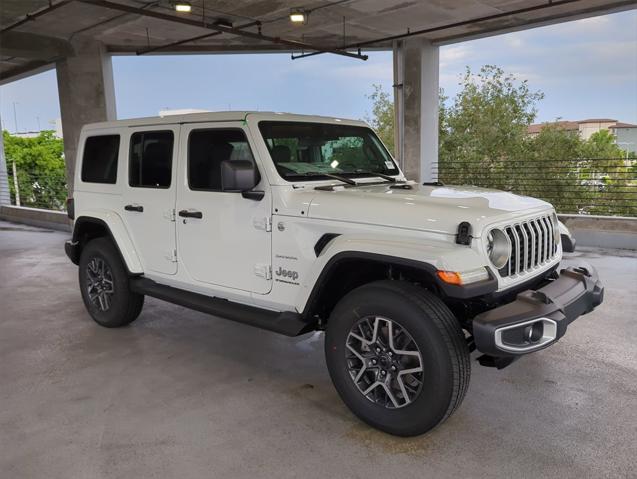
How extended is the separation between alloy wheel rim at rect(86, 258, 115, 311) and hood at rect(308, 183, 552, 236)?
2210 millimetres

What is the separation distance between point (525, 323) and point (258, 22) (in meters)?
7.21

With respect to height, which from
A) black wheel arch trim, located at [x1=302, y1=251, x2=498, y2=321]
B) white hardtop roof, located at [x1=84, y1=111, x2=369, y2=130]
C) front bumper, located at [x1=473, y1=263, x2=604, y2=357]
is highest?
white hardtop roof, located at [x1=84, y1=111, x2=369, y2=130]

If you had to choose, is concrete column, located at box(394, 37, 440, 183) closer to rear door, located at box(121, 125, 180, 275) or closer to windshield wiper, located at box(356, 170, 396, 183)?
windshield wiper, located at box(356, 170, 396, 183)

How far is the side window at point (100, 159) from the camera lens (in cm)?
420

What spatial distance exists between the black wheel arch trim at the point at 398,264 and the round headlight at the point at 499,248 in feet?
0.42

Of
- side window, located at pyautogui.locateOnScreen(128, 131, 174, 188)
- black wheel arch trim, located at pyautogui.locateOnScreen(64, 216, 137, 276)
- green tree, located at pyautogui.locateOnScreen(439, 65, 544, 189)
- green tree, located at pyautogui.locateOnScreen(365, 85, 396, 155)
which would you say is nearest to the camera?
side window, located at pyautogui.locateOnScreen(128, 131, 174, 188)

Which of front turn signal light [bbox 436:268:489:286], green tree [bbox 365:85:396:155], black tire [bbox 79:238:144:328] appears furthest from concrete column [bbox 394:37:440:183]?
green tree [bbox 365:85:396:155]

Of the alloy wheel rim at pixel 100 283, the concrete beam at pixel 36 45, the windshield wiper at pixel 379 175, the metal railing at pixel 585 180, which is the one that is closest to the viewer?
the windshield wiper at pixel 379 175

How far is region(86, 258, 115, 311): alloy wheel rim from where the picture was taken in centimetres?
431

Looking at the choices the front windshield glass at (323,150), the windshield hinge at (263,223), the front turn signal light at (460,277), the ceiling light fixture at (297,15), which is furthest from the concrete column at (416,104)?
the front turn signal light at (460,277)

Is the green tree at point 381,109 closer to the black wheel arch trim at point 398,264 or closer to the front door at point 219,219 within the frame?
the front door at point 219,219

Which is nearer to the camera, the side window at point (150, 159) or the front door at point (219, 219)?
the front door at point (219, 219)

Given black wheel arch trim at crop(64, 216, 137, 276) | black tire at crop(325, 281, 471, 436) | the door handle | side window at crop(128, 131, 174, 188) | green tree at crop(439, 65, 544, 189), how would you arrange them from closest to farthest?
black tire at crop(325, 281, 471, 436), the door handle, side window at crop(128, 131, 174, 188), black wheel arch trim at crop(64, 216, 137, 276), green tree at crop(439, 65, 544, 189)

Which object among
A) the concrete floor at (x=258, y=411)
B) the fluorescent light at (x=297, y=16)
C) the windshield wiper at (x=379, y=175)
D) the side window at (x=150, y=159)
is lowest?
the concrete floor at (x=258, y=411)
